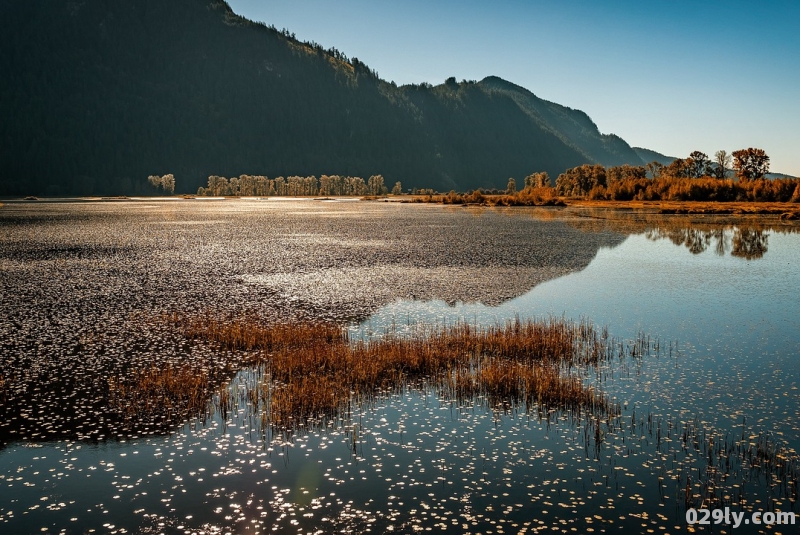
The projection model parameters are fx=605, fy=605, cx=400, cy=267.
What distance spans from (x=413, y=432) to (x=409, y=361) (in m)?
5.60

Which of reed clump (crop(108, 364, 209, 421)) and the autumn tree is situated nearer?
reed clump (crop(108, 364, 209, 421))

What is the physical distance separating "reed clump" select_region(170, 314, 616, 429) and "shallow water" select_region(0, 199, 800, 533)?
91 cm

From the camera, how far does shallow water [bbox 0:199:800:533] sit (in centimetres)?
1128

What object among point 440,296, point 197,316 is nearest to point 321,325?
point 197,316

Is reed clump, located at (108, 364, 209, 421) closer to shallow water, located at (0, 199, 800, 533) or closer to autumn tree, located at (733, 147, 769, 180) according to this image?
shallow water, located at (0, 199, 800, 533)

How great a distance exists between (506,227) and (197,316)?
66.0 metres

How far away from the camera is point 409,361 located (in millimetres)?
20547

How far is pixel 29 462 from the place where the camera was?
13234 millimetres

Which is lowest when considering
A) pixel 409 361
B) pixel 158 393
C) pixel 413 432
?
pixel 413 432

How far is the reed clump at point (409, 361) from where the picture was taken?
56.4 feet
